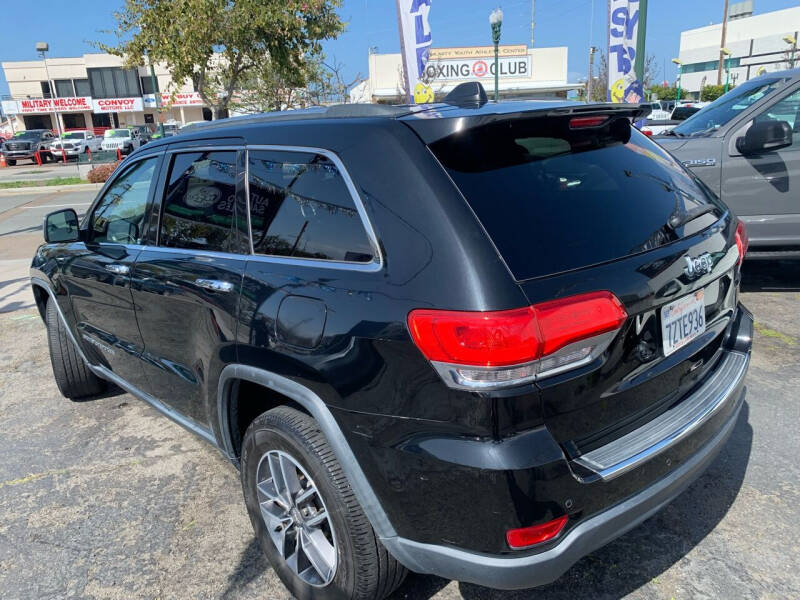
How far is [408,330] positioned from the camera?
1.83 m

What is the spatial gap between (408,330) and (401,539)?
67 cm

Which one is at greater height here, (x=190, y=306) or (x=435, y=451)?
(x=190, y=306)

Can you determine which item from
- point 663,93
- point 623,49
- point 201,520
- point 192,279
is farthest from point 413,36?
point 663,93

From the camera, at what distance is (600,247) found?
78.2 inches

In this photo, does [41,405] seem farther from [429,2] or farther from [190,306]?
[429,2]

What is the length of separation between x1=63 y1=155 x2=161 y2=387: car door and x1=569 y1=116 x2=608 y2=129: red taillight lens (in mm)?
2078

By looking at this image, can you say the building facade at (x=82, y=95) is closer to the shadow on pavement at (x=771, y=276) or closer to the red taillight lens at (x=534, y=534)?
the shadow on pavement at (x=771, y=276)

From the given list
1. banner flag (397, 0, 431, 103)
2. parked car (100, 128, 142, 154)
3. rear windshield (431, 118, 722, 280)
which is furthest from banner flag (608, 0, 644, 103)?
parked car (100, 128, 142, 154)

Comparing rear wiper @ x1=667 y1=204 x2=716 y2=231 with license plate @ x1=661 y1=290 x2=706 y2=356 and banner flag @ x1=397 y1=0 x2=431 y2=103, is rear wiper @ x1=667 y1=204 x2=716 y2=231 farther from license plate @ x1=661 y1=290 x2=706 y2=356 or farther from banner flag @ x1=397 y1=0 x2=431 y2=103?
banner flag @ x1=397 y1=0 x2=431 y2=103

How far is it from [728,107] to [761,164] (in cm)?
83

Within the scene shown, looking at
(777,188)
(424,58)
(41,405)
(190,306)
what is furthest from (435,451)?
(424,58)

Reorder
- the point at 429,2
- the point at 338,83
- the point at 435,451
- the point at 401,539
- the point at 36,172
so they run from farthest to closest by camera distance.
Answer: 1. the point at 36,172
2. the point at 338,83
3. the point at 429,2
4. the point at 401,539
5. the point at 435,451

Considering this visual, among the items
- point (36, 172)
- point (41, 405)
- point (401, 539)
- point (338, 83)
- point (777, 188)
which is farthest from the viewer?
point (36, 172)

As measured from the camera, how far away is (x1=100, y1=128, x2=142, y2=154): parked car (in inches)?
1365
